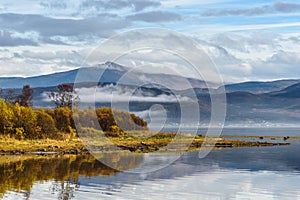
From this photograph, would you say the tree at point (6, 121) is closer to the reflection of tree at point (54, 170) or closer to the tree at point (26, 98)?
the reflection of tree at point (54, 170)

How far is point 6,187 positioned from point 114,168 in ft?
64.0

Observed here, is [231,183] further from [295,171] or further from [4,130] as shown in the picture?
[4,130]

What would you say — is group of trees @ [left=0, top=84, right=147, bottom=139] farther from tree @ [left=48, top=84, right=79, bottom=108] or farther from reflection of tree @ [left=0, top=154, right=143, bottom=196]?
reflection of tree @ [left=0, top=154, right=143, bottom=196]

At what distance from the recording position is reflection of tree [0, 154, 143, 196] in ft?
156

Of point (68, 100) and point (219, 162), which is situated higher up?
point (68, 100)

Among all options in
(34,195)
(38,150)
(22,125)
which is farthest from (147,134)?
(34,195)

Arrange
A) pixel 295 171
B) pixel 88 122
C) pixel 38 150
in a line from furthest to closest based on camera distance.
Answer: pixel 88 122, pixel 38 150, pixel 295 171

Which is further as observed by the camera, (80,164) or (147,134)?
(147,134)

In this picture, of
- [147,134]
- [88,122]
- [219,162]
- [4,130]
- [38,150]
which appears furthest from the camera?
[147,134]

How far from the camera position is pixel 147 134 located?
126812 mm

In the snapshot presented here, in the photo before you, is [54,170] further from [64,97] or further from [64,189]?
[64,97]

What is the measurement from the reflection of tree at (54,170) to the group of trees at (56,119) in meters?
20.6

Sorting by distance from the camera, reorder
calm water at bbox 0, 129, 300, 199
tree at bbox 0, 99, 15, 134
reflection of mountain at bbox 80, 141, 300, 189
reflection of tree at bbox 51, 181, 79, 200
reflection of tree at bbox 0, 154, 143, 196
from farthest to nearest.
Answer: tree at bbox 0, 99, 15, 134 → reflection of mountain at bbox 80, 141, 300, 189 → reflection of tree at bbox 0, 154, 143, 196 → calm water at bbox 0, 129, 300, 199 → reflection of tree at bbox 51, 181, 79, 200

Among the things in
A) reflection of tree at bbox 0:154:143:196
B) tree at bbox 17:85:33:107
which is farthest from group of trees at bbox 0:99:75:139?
tree at bbox 17:85:33:107
